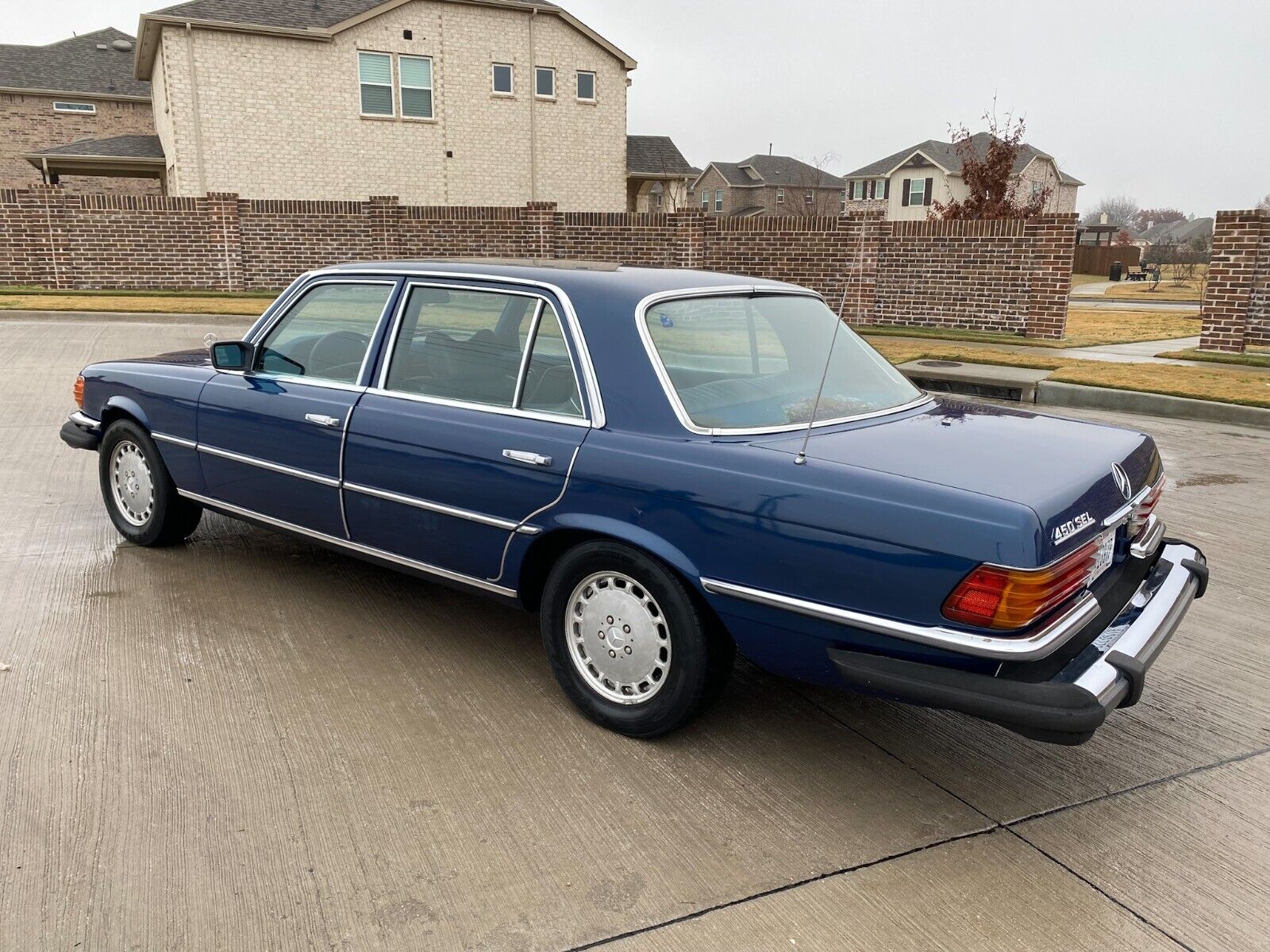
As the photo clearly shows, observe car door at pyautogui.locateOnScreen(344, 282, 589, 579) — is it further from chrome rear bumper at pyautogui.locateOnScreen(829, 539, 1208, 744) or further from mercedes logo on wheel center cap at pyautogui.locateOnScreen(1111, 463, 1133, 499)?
mercedes logo on wheel center cap at pyautogui.locateOnScreen(1111, 463, 1133, 499)

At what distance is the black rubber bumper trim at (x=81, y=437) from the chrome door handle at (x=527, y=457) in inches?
123

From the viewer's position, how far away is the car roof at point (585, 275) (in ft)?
12.4

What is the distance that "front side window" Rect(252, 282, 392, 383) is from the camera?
4.45 metres

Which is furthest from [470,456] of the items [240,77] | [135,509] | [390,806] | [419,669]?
[240,77]

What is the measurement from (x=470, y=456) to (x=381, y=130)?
87.8 ft

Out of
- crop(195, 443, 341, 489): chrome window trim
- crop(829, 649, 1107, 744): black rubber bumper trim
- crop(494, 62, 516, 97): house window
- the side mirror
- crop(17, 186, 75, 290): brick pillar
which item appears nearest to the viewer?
crop(829, 649, 1107, 744): black rubber bumper trim

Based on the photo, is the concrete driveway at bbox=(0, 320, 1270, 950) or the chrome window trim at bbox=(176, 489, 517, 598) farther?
the chrome window trim at bbox=(176, 489, 517, 598)

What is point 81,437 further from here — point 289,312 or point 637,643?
point 637,643

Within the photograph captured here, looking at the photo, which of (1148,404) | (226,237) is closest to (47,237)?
(226,237)

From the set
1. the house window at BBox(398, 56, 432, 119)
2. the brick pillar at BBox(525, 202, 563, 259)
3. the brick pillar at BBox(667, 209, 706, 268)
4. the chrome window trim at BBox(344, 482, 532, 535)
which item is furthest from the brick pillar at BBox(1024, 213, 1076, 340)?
the house window at BBox(398, 56, 432, 119)

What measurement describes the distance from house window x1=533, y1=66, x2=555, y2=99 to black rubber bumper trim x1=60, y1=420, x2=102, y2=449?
86.1ft

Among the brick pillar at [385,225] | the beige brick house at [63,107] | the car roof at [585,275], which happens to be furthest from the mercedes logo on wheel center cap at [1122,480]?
the beige brick house at [63,107]

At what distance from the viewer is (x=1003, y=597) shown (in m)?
2.76

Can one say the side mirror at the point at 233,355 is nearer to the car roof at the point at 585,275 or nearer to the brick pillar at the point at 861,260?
the car roof at the point at 585,275
